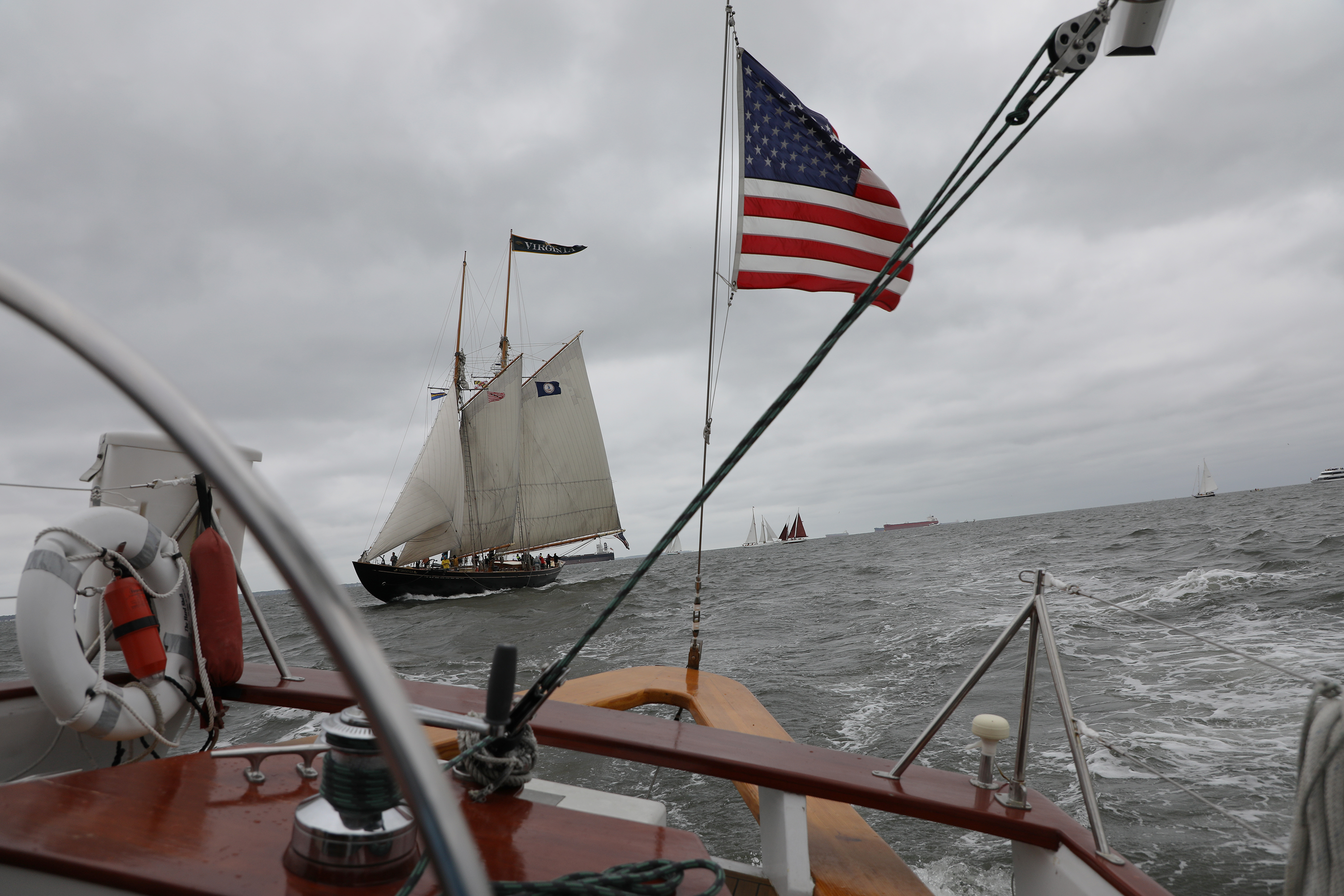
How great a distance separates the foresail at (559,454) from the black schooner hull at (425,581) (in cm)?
303

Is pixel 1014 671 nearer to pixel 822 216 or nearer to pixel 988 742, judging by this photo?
pixel 822 216

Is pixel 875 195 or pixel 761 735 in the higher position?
pixel 875 195

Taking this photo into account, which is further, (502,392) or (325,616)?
(502,392)

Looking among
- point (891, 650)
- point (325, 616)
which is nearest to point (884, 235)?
point (325, 616)

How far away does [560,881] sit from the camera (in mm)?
1179

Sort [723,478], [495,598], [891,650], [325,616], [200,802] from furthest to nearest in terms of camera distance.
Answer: [495,598], [891,650], [723,478], [200,802], [325,616]

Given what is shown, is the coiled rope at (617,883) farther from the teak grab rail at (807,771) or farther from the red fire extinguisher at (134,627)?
the red fire extinguisher at (134,627)

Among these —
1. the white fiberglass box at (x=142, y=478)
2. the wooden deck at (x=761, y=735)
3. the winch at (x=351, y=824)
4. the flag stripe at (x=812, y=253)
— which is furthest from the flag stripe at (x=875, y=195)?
the winch at (x=351, y=824)

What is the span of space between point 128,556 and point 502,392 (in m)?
35.8

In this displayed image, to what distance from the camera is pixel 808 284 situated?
462 cm

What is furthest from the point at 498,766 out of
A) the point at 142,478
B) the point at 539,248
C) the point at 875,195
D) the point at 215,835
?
the point at 539,248

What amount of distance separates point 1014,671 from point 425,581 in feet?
110

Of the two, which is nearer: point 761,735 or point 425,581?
point 761,735

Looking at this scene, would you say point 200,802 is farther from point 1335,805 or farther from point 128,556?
point 1335,805
